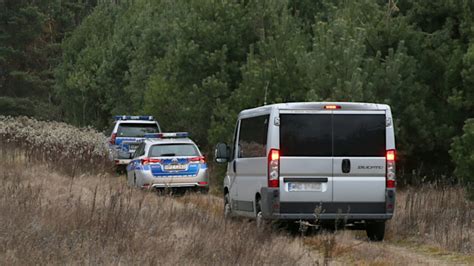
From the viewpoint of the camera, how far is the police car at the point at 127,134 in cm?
2856

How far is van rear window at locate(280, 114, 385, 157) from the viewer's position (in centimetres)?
1269

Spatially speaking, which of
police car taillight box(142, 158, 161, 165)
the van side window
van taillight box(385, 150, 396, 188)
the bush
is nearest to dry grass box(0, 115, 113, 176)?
police car taillight box(142, 158, 161, 165)

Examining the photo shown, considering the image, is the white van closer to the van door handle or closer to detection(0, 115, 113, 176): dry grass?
the van door handle

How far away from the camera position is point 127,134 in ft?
A: 95.2

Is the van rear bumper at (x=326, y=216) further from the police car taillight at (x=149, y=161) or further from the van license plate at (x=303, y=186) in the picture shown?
the police car taillight at (x=149, y=161)

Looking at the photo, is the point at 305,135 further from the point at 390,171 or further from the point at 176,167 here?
the point at 176,167

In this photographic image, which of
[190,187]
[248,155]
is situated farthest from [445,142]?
[248,155]

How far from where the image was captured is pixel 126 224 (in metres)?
10.2

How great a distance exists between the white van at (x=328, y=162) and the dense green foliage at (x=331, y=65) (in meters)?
6.45

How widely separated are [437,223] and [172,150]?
915 centimetres

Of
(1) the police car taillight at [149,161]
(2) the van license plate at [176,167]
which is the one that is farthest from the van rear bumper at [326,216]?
(1) the police car taillight at [149,161]

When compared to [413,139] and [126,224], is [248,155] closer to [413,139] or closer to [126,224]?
[126,224]

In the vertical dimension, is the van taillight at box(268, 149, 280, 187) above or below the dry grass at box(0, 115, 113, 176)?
below

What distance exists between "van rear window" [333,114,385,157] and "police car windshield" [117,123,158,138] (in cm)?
1660
